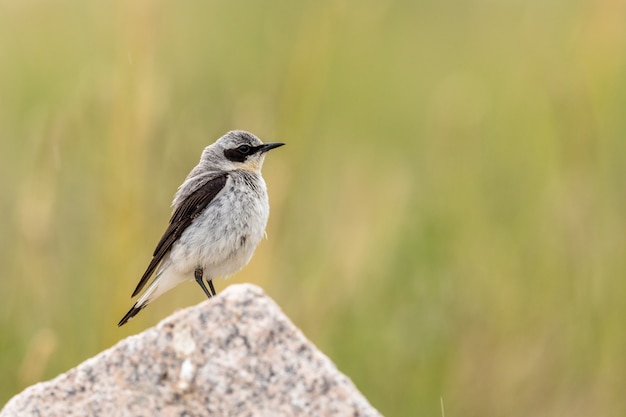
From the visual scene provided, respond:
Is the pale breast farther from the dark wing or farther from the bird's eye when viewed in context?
the bird's eye

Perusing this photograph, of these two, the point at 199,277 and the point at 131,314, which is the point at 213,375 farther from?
the point at 199,277

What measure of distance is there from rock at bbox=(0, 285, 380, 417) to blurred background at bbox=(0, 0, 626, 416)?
1.64 metres

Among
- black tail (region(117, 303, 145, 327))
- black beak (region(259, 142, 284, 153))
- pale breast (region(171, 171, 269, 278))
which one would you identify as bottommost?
black tail (region(117, 303, 145, 327))

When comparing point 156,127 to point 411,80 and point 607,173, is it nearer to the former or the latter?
point 607,173

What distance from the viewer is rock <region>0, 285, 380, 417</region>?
328 cm

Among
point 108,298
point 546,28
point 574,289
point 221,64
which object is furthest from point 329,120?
point 108,298

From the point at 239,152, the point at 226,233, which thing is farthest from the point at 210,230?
the point at 239,152

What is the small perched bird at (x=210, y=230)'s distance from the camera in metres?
5.74

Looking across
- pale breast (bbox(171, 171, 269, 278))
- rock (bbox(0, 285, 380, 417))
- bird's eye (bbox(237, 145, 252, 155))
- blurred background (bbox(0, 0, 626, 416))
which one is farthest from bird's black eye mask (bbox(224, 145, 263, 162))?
rock (bbox(0, 285, 380, 417))

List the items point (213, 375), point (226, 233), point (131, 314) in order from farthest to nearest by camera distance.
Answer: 1. point (226, 233)
2. point (131, 314)
3. point (213, 375)

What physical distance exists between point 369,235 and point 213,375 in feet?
9.48

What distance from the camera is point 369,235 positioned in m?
6.14

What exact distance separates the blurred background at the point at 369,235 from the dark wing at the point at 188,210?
0.25 feet

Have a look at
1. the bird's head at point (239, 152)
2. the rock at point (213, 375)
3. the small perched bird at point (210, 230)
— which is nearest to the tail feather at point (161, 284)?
the small perched bird at point (210, 230)
